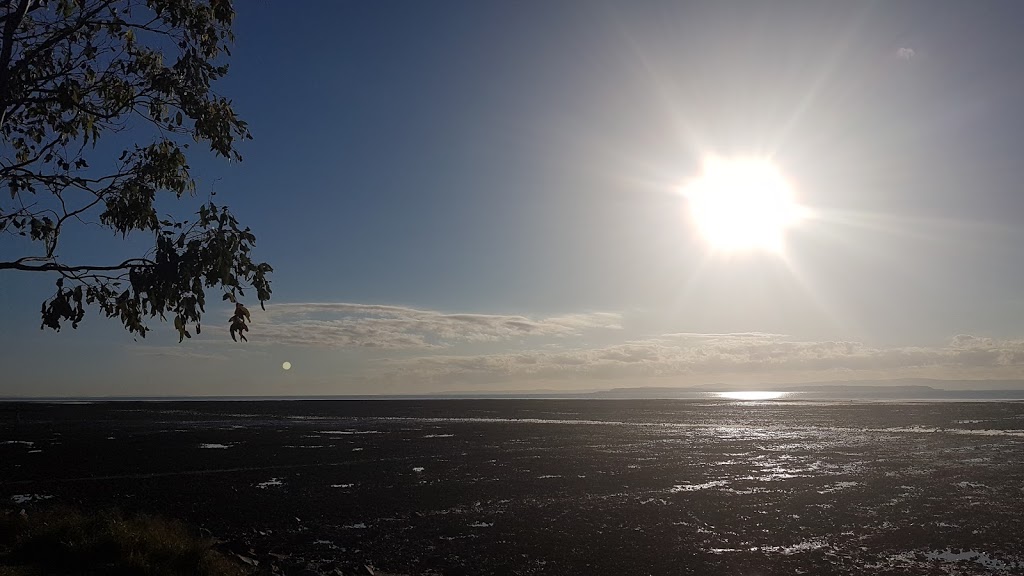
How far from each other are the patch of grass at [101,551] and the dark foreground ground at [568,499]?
322 centimetres

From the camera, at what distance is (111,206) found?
30.8 feet

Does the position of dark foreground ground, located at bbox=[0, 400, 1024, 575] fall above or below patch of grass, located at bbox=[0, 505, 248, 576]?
below

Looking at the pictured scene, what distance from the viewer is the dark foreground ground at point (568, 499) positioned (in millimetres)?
16469

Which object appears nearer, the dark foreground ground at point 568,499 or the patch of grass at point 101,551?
the patch of grass at point 101,551

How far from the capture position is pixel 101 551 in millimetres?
11758

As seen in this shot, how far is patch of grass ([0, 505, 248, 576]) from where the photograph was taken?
11109 millimetres

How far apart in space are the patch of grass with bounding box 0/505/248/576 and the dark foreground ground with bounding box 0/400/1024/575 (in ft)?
10.6

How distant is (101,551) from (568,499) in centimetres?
1589

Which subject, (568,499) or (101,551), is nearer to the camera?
(101,551)

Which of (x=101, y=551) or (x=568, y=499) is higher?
(x=101, y=551)

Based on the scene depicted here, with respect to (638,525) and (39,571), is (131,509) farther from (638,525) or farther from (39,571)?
(638,525)

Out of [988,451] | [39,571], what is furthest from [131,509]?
[988,451]

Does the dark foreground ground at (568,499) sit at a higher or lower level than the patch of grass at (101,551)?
lower

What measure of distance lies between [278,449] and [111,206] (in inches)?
1377
